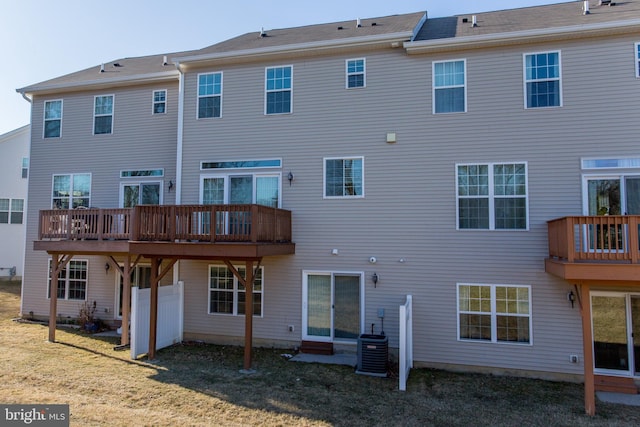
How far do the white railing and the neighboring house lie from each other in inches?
853

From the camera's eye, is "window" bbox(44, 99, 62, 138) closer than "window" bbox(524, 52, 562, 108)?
No

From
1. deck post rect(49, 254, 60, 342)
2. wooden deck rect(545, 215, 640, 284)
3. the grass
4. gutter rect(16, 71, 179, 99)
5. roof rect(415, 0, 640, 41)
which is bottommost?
the grass

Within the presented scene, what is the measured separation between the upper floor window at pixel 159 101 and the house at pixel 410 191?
2.8 inches

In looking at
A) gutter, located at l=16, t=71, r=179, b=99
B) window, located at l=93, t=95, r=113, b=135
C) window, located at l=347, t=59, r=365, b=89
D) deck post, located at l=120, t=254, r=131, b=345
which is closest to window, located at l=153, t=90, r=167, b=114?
gutter, located at l=16, t=71, r=179, b=99

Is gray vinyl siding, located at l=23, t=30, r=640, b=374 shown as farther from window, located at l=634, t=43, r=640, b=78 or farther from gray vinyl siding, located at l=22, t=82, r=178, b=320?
gray vinyl siding, located at l=22, t=82, r=178, b=320

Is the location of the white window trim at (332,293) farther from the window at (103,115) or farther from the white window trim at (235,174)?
the window at (103,115)

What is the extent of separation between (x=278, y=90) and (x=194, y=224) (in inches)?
170

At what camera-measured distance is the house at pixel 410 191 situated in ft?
28.3

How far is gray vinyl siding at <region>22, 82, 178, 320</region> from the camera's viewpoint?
1262 centimetres

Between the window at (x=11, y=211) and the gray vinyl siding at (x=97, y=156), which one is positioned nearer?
the gray vinyl siding at (x=97, y=156)

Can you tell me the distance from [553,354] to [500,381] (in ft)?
4.34

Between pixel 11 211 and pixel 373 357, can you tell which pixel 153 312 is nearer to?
pixel 373 357

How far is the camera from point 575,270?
7.08 m

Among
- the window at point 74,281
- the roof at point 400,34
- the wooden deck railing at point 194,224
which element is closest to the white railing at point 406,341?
the wooden deck railing at point 194,224
